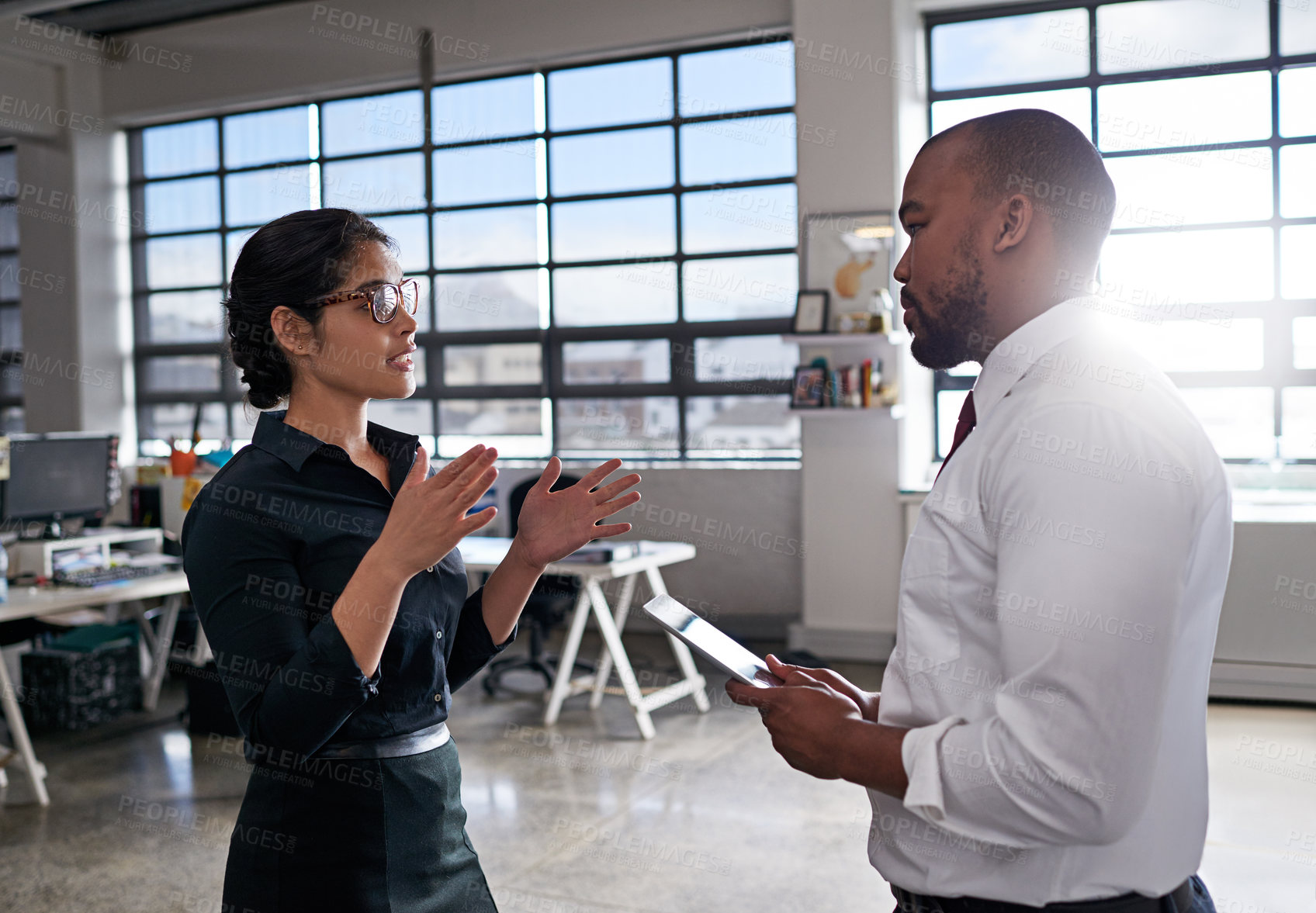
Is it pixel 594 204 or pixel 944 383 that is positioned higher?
pixel 594 204

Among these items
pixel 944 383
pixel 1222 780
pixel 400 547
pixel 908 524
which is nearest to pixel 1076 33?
pixel 944 383

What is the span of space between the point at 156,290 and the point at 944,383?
6.13 meters

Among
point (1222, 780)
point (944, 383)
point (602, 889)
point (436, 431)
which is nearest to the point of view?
point (602, 889)

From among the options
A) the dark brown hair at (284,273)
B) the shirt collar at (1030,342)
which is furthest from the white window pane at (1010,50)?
the shirt collar at (1030,342)

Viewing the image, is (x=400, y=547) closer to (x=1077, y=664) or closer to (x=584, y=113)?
(x=1077, y=664)

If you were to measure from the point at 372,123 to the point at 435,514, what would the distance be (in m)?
6.82

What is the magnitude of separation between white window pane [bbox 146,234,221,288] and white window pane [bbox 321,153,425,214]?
1.28m

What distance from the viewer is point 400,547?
128 cm

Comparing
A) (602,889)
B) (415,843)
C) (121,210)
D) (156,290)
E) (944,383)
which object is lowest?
(602,889)

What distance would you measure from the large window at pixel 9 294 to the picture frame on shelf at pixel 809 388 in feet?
21.7

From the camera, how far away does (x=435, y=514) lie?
127 cm

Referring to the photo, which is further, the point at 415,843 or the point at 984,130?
the point at 415,843

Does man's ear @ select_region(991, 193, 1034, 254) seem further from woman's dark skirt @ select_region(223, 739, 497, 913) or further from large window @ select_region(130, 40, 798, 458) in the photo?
large window @ select_region(130, 40, 798, 458)

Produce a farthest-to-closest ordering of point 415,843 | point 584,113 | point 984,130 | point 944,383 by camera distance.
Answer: point 584,113, point 944,383, point 415,843, point 984,130
